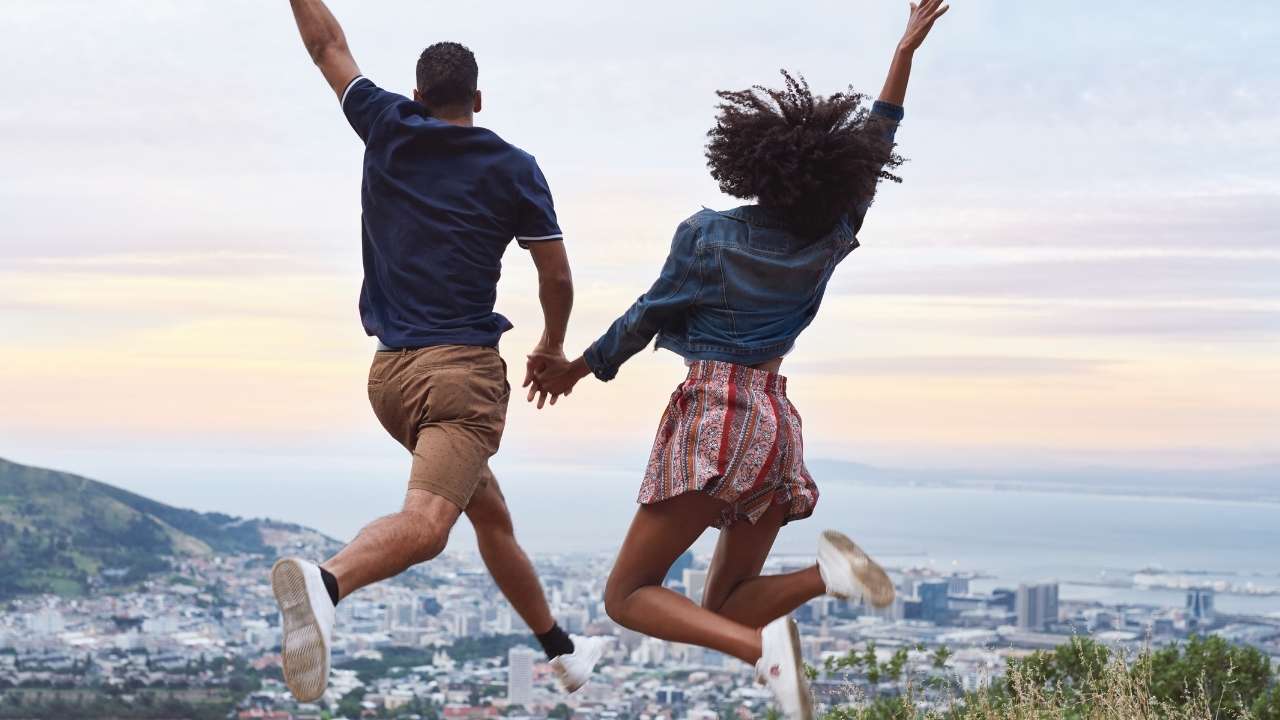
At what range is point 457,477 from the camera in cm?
578

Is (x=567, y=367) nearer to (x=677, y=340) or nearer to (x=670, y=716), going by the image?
(x=677, y=340)

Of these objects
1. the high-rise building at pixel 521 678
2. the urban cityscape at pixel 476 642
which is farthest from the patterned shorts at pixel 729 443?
the high-rise building at pixel 521 678

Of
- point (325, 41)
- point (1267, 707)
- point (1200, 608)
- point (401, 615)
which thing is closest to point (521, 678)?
point (401, 615)

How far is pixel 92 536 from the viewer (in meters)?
42.7

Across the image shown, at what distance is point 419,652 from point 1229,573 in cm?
1925

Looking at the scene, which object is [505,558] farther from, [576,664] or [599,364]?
[599,364]

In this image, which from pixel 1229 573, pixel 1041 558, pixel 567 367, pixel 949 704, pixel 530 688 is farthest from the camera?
pixel 1041 558

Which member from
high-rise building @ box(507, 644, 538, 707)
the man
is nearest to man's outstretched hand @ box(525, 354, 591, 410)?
the man

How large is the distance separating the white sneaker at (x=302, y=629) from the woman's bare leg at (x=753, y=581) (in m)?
1.63

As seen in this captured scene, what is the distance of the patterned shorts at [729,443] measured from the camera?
5520 mm

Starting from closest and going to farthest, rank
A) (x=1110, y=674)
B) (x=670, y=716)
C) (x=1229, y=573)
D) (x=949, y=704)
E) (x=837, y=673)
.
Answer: (x=1110, y=674) < (x=949, y=704) < (x=837, y=673) < (x=670, y=716) < (x=1229, y=573)

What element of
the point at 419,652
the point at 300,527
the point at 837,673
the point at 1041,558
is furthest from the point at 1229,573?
the point at 837,673

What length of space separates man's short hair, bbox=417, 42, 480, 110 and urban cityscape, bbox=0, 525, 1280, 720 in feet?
9.18

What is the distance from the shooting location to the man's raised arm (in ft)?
20.4
